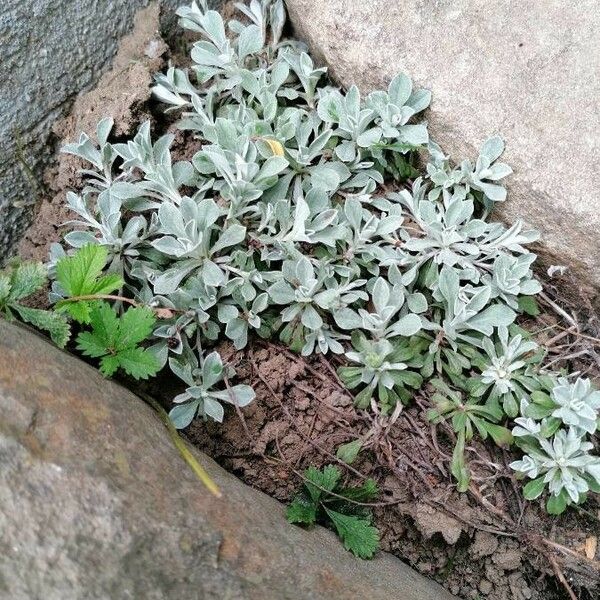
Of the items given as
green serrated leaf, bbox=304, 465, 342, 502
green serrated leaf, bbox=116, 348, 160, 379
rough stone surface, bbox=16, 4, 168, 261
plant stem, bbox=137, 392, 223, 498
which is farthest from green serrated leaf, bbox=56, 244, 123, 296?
green serrated leaf, bbox=304, 465, 342, 502

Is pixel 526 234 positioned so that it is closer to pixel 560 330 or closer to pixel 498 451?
pixel 560 330

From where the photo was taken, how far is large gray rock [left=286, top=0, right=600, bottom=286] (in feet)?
8.14

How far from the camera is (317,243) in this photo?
2.62 metres

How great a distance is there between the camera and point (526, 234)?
102 inches

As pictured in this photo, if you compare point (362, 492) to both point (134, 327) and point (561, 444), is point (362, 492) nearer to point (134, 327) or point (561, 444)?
point (561, 444)

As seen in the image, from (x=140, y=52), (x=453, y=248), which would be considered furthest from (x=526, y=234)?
(x=140, y=52)

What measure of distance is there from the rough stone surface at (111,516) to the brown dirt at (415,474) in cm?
41

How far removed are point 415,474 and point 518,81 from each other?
1444 mm

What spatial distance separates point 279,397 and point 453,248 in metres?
0.83

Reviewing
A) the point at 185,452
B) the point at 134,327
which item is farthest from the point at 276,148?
the point at 185,452

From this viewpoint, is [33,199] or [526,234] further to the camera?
[33,199]

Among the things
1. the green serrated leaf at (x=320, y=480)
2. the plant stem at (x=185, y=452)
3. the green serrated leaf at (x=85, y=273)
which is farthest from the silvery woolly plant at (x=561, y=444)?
the green serrated leaf at (x=85, y=273)

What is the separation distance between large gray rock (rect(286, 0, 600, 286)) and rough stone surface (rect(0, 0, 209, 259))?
0.89m

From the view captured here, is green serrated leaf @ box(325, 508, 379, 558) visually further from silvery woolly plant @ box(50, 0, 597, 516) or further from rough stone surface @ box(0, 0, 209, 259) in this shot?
rough stone surface @ box(0, 0, 209, 259)
